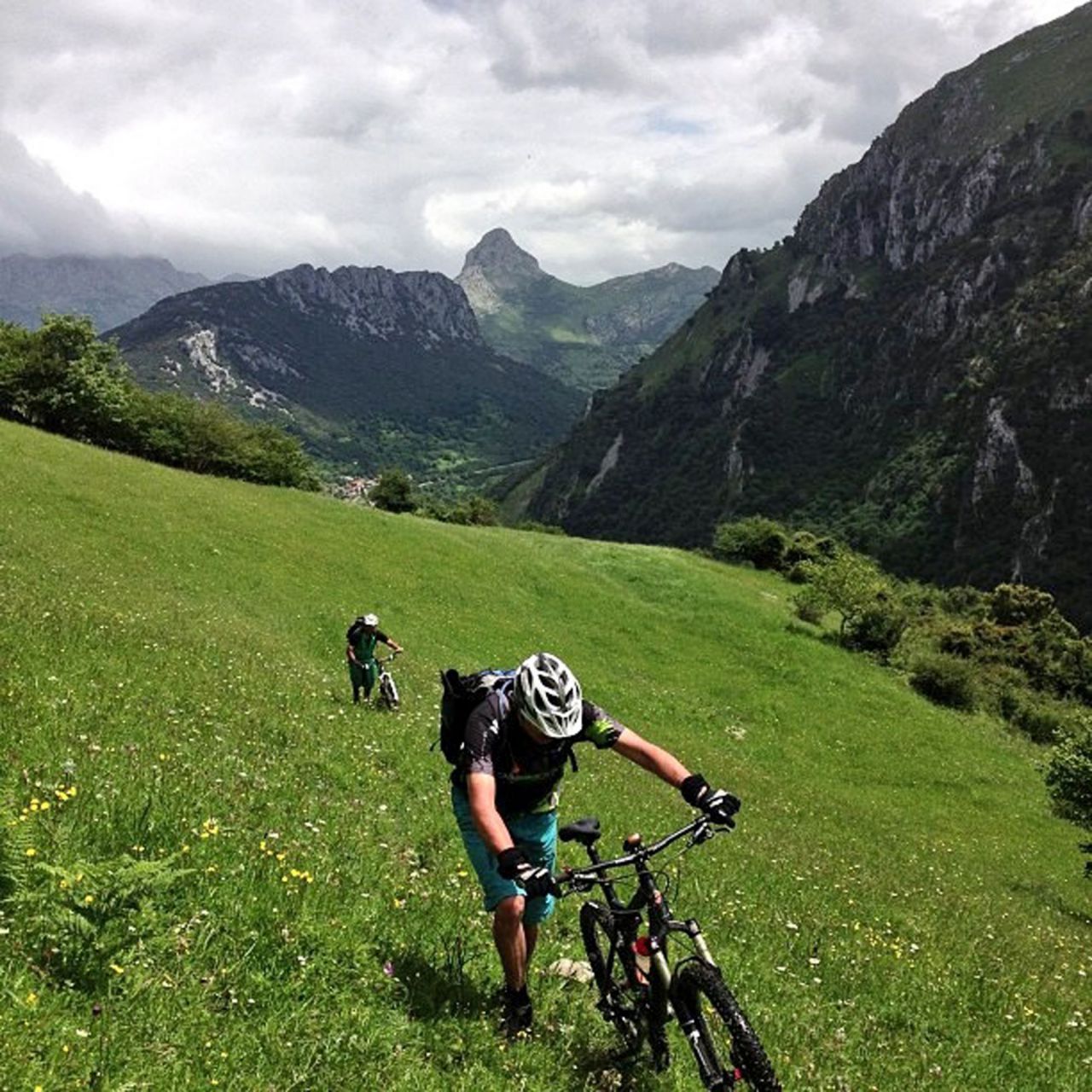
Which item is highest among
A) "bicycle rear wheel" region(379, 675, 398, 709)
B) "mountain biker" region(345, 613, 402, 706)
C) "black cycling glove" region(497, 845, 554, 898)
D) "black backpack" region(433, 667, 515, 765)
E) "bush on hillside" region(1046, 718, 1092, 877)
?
"black backpack" region(433, 667, 515, 765)

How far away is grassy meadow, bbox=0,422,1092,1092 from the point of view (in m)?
4.98

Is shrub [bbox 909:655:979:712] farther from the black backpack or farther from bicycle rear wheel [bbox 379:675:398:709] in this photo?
the black backpack

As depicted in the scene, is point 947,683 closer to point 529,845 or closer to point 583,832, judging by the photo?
point 529,845

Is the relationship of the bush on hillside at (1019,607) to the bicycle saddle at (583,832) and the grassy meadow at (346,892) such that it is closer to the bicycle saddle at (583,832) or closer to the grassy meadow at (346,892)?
the grassy meadow at (346,892)

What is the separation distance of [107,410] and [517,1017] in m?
56.9

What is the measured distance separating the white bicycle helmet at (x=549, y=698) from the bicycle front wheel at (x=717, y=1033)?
174cm

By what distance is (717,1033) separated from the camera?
5.41 meters

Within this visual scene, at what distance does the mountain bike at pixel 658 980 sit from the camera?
5.01 metres

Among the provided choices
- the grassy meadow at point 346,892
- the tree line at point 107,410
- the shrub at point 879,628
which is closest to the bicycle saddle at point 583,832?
the grassy meadow at point 346,892

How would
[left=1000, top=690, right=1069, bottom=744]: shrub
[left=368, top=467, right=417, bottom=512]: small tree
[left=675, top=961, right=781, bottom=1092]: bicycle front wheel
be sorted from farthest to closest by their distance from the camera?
[left=368, top=467, right=417, bottom=512]: small tree < [left=1000, top=690, right=1069, bottom=744]: shrub < [left=675, top=961, right=781, bottom=1092]: bicycle front wheel

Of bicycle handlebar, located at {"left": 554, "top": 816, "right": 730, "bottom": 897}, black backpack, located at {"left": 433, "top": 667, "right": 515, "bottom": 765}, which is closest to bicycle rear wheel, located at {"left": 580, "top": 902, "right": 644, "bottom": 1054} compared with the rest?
bicycle handlebar, located at {"left": 554, "top": 816, "right": 730, "bottom": 897}

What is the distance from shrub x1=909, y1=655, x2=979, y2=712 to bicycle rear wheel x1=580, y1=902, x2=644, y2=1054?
46.3 m

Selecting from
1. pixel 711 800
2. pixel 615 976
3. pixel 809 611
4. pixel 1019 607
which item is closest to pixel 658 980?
pixel 615 976

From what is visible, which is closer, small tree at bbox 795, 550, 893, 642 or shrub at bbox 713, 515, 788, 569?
small tree at bbox 795, 550, 893, 642
